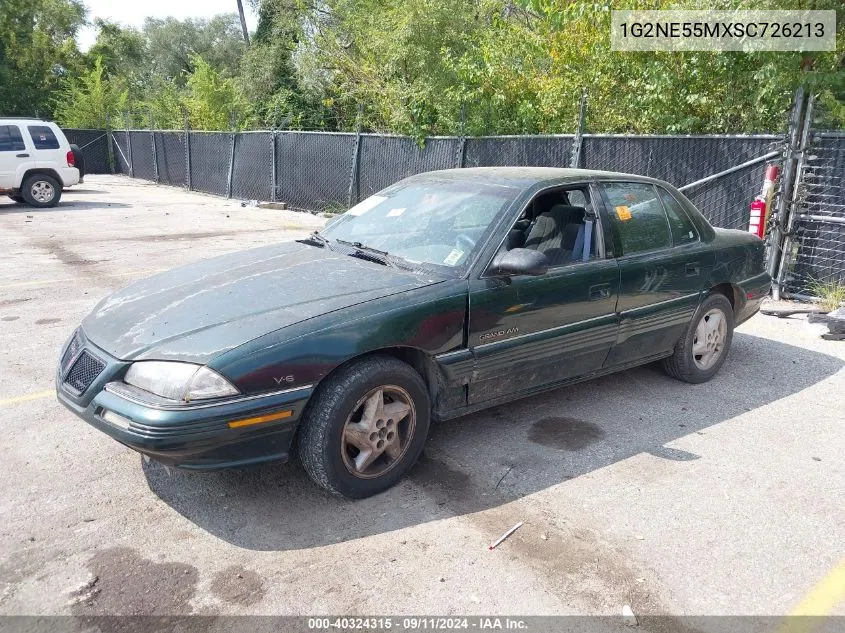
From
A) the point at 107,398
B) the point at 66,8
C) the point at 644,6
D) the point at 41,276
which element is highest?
the point at 66,8

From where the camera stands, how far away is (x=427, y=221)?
4.29m

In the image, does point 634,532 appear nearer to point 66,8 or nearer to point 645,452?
point 645,452

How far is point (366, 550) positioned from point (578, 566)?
0.92 meters

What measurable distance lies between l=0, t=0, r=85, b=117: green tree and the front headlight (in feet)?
113

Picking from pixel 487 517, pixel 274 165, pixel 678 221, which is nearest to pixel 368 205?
pixel 678 221

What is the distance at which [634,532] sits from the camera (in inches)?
130

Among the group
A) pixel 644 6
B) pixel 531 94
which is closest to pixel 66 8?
pixel 531 94

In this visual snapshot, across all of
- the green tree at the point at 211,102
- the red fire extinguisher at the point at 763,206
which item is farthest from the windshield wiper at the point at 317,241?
the green tree at the point at 211,102

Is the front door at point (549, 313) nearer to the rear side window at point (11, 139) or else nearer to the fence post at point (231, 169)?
the rear side window at point (11, 139)

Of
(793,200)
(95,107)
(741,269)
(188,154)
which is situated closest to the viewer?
(741,269)

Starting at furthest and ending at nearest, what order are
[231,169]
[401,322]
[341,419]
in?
[231,169] → [401,322] → [341,419]

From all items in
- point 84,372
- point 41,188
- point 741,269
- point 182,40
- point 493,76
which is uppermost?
point 182,40

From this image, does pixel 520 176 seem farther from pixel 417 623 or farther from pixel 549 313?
pixel 417 623

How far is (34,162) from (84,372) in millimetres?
14180
